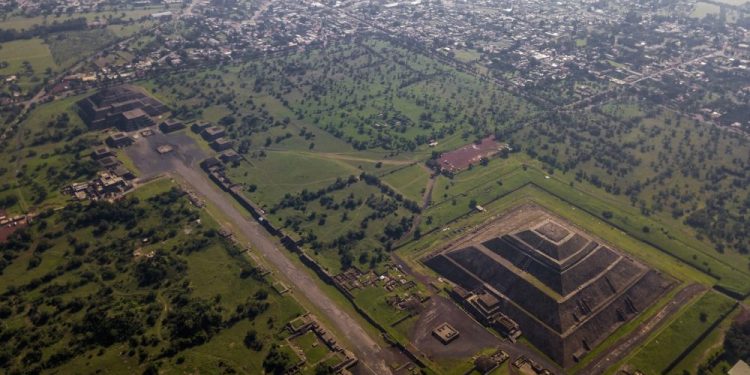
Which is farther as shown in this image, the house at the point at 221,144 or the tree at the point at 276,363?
the house at the point at 221,144

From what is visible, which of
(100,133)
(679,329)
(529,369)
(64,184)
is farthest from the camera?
(100,133)

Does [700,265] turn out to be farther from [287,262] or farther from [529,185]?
[287,262]

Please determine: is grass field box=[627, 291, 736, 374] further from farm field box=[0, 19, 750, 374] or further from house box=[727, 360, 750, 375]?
house box=[727, 360, 750, 375]

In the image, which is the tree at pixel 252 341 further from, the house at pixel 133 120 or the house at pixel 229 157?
the house at pixel 133 120

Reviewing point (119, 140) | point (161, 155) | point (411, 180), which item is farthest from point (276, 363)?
point (119, 140)

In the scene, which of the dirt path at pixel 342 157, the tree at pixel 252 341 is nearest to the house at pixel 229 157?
the dirt path at pixel 342 157

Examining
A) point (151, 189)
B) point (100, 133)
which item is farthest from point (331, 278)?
point (100, 133)

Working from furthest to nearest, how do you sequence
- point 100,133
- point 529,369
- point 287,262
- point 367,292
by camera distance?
1. point 100,133
2. point 287,262
3. point 367,292
4. point 529,369
